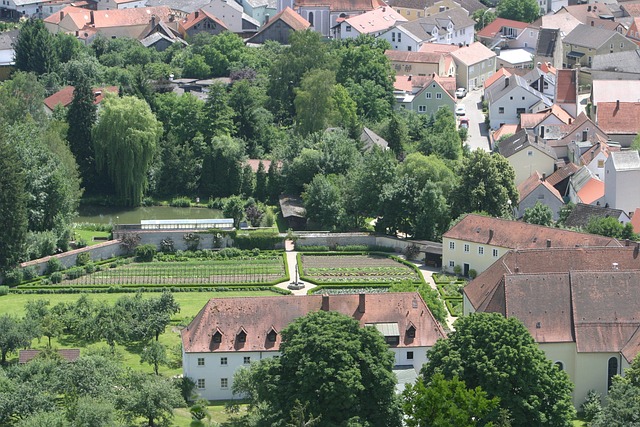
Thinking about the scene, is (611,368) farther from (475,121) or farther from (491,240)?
(475,121)

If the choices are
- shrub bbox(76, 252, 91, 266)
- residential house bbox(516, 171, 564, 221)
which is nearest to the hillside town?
residential house bbox(516, 171, 564, 221)

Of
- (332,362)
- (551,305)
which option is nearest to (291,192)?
(551,305)

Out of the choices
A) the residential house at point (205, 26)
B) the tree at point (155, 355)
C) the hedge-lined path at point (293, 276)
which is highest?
the residential house at point (205, 26)

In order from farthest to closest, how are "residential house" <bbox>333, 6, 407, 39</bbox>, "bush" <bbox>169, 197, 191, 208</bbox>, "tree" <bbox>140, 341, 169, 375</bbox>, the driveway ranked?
"residential house" <bbox>333, 6, 407, 39</bbox>, the driveway, "bush" <bbox>169, 197, 191, 208</bbox>, "tree" <bbox>140, 341, 169, 375</bbox>

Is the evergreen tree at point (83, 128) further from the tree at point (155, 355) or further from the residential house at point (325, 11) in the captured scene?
the residential house at point (325, 11)

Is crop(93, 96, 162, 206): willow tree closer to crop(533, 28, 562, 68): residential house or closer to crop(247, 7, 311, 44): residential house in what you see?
crop(247, 7, 311, 44): residential house

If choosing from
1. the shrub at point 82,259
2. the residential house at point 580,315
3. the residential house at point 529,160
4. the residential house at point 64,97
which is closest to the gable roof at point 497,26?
the residential house at point 529,160

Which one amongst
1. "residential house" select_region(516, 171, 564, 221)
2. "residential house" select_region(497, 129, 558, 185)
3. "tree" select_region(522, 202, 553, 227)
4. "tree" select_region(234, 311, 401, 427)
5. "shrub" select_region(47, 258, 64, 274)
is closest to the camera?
"tree" select_region(234, 311, 401, 427)
